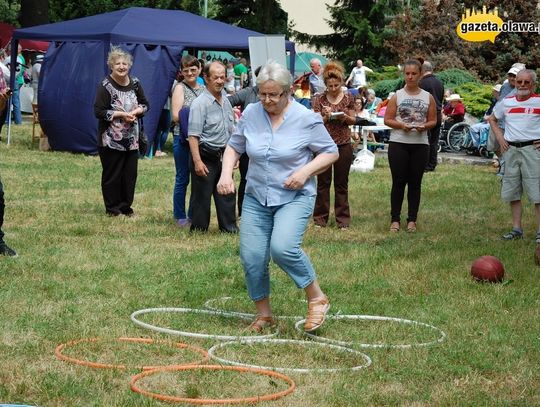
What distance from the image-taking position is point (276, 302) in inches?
322

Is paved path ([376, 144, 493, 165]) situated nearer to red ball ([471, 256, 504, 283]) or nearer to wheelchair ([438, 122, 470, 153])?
wheelchair ([438, 122, 470, 153])

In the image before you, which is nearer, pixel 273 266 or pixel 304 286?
pixel 304 286

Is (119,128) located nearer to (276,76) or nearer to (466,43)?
(276,76)

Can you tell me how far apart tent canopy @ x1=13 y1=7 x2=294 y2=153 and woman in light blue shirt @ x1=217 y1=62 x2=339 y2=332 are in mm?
14396

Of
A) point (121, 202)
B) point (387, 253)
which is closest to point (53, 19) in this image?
point (121, 202)

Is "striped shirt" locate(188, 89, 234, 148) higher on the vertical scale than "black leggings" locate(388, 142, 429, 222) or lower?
higher

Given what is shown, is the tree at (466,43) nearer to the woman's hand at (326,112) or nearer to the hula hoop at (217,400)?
the woman's hand at (326,112)

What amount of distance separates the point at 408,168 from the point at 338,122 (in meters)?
0.97

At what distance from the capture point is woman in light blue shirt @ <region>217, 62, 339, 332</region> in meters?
6.88

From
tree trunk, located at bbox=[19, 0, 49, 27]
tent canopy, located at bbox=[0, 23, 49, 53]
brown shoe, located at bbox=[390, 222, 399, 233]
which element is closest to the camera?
brown shoe, located at bbox=[390, 222, 399, 233]

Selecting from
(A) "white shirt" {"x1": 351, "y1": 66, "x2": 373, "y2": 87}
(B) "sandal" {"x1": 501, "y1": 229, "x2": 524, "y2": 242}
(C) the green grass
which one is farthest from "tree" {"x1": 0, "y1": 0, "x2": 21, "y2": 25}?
(B) "sandal" {"x1": 501, "y1": 229, "x2": 524, "y2": 242}

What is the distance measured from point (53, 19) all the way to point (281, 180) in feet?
143

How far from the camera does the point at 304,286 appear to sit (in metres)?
7.01

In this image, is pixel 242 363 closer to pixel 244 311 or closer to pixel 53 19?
pixel 244 311
